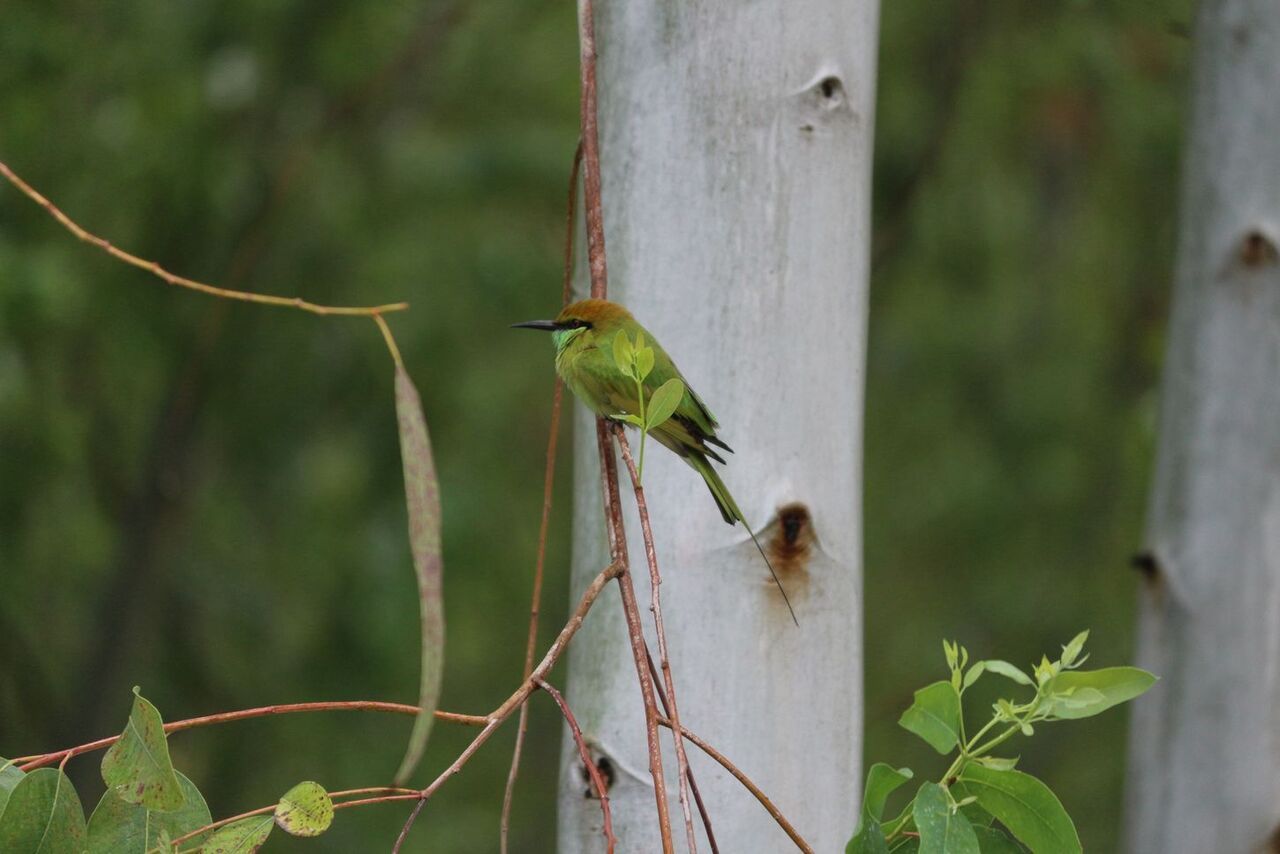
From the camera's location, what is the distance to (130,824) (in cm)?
114

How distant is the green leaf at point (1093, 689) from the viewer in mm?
988

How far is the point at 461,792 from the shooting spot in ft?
20.4

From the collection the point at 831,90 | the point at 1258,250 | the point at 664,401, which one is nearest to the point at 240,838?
the point at 664,401

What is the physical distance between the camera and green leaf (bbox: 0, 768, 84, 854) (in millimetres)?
1079

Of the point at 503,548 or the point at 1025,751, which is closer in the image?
the point at 503,548

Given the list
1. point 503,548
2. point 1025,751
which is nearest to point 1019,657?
point 1025,751

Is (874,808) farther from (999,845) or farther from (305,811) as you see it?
(305,811)

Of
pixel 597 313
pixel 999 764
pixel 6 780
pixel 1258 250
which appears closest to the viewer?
pixel 999 764

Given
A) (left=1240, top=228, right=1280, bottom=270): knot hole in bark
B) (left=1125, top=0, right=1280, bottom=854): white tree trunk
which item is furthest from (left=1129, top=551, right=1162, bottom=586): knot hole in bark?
(left=1240, top=228, right=1280, bottom=270): knot hole in bark

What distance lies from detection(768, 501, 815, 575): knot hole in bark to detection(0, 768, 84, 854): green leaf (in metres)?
0.62

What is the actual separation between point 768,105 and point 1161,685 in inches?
51.9

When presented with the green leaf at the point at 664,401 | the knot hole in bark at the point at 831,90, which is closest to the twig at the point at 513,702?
the green leaf at the point at 664,401

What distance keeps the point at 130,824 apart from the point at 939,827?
67cm

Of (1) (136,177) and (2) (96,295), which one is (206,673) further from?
(1) (136,177)
